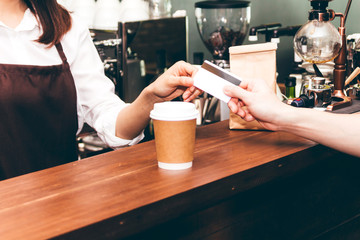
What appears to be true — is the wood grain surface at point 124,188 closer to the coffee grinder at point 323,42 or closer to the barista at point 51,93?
the barista at point 51,93

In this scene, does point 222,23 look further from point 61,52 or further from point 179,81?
point 179,81

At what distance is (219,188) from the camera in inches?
41.0

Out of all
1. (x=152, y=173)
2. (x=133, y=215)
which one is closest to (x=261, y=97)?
(x=152, y=173)

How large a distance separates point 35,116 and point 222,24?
146 cm

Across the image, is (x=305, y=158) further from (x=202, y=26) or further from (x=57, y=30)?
(x=202, y=26)

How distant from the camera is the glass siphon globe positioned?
5.27 ft

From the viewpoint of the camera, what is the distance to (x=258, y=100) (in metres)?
1.21

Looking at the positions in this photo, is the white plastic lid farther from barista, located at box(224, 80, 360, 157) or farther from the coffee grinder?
the coffee grinder

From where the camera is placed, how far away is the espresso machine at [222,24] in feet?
8.27

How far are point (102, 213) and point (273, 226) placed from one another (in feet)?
2.19

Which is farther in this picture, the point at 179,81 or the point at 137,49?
the point at 137,49

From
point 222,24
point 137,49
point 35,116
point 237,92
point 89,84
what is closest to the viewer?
point 237,92

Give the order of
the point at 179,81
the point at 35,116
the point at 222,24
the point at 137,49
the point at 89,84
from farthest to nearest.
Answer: the point at 222,24, the point at 137,49, the point at 89,84, the point at 35,116, the point at 179,81

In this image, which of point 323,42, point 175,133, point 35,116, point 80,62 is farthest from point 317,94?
point 35,116
